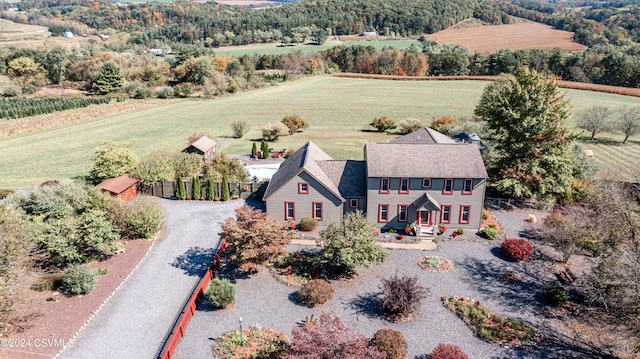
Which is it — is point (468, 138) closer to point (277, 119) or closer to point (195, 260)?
point (195, 260)

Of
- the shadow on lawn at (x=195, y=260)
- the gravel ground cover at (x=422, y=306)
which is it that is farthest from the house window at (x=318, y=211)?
the shadow on lawn at (x=195, y=260)

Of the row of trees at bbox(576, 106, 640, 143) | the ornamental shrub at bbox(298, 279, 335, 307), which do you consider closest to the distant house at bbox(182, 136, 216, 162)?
the ornamental shrub at bbox(298, 279, 335, 307)

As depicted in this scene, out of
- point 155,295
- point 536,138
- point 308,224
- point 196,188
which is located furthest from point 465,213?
point 196,188

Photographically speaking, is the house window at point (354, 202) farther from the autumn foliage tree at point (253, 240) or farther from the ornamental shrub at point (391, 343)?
the ornamental shrub at point (391, 343)

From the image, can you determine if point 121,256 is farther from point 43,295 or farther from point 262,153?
point 262,153

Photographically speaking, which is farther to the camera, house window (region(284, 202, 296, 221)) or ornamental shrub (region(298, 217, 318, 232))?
house window (region(284, 202, 296, 221))

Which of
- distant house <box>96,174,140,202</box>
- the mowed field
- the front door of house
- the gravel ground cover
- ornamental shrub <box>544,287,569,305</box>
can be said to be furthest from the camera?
the mowed field

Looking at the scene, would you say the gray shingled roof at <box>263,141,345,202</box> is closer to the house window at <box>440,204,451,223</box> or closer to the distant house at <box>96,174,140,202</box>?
the house window at <box>440,204,451,223</box>
